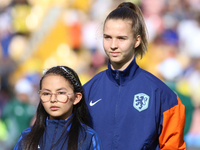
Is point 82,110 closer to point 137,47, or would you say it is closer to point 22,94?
point 137,47

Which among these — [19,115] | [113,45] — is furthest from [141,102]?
[19,115]

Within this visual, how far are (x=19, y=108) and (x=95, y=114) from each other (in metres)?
5.09

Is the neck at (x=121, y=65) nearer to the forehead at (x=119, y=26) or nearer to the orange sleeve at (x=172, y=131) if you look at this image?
the forehead at (x=119, y=26)

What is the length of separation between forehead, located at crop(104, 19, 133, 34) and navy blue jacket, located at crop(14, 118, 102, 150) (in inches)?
29.8

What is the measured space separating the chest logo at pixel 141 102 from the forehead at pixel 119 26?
0.50 metres

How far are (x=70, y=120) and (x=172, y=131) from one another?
76 centimetres

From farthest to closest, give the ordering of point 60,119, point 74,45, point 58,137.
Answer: point 74,45
point 60,119
point 58,137

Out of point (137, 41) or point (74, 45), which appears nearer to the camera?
point (137, 41)

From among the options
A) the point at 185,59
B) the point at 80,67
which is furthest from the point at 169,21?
the point at 80,67

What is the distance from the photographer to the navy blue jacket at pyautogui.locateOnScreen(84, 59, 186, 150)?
8.29ft

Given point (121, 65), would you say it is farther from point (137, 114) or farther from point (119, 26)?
point (137, 114)

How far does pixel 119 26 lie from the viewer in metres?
2.62

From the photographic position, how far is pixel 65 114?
2645 mm

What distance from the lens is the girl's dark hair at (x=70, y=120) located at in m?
2.50
